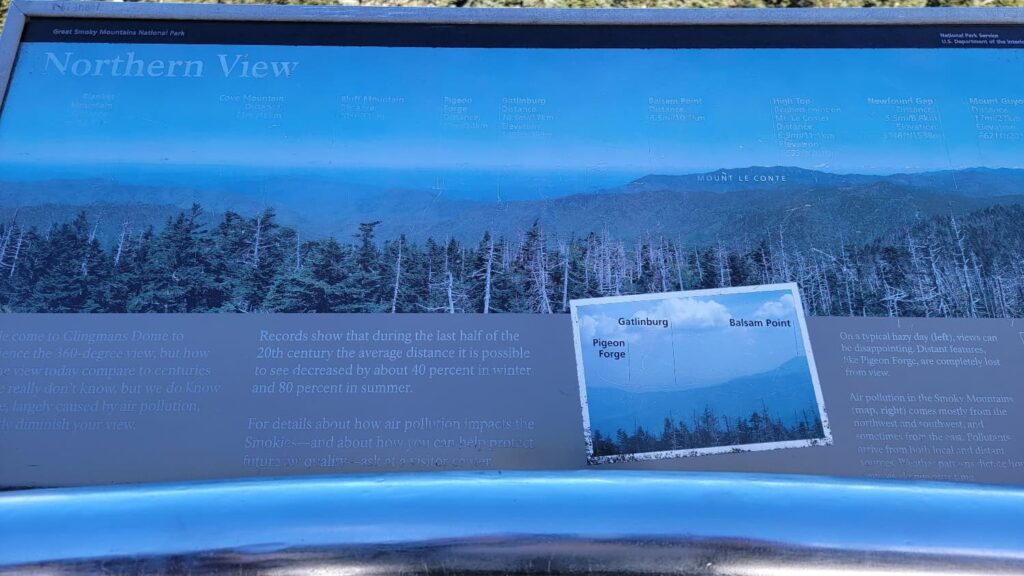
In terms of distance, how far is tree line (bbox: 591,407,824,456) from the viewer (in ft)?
6.39

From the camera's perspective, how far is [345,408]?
1.98m

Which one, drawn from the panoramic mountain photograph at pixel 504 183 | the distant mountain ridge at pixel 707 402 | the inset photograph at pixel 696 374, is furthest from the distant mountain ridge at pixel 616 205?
the distant mountain ridge at pixel 707 402

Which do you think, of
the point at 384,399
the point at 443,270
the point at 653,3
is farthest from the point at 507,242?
the point at 653,3

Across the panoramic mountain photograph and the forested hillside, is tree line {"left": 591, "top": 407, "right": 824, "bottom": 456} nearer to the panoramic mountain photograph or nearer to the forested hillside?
the panoramic mountain photograph

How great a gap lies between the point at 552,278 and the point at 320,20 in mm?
1159

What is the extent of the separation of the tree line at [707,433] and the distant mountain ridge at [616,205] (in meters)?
0.52

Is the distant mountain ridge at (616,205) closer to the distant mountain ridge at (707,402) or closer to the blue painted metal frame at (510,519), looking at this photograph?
the distant mountain ridge at (707,402)

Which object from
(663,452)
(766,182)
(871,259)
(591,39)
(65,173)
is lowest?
(663,452)

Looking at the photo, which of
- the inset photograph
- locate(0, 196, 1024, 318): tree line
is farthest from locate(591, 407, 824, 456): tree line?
locate(0, 196, 1024, 318): tree line

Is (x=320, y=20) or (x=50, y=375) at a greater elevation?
(x=320, y=20)

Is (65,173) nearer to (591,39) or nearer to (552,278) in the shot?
(552,278)

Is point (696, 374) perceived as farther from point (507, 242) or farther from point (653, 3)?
point (653, 3)

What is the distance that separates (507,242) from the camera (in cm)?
221

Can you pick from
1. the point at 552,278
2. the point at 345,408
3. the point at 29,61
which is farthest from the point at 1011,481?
the point at 29,61
